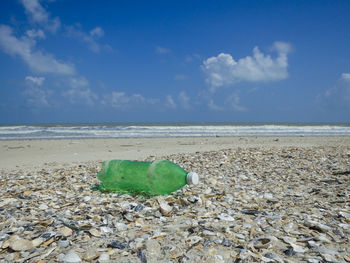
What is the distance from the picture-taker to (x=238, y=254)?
5.19ft

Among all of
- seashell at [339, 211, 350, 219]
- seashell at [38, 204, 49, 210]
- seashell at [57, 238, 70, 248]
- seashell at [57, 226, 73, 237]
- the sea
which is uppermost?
seashell at [57, 226, 73, 237]

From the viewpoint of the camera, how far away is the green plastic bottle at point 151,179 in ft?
9.39

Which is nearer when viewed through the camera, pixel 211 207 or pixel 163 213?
pixel 163 213

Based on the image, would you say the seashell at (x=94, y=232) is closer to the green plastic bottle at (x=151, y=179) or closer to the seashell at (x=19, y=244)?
the seashell at (x=19, y=244)

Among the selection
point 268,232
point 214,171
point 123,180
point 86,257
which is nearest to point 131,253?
point 86,257

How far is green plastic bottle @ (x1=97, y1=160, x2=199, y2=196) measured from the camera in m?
2.86

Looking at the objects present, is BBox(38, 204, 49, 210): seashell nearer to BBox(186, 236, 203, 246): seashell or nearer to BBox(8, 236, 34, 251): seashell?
BBox(8, 236, 34, 251): seashell

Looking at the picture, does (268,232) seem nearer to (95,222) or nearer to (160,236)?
(160,236)

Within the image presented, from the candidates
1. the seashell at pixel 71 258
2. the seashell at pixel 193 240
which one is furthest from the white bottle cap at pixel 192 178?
the seashell at pixel 71 258

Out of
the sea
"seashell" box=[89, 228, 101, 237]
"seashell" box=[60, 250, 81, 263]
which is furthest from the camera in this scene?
the sea

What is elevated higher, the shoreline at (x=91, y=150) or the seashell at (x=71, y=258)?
the seashell at (x=71, y=258)

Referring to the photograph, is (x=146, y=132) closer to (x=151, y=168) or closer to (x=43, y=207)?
(x=151, y=168)

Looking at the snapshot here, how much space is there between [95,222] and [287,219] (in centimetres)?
167

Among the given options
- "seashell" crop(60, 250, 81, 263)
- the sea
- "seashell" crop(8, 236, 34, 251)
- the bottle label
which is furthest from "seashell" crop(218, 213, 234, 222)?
the sea
